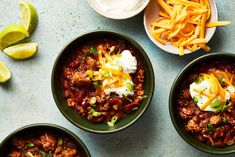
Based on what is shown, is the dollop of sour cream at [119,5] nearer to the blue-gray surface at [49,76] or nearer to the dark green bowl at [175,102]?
the blue-gray surface at [49,76]

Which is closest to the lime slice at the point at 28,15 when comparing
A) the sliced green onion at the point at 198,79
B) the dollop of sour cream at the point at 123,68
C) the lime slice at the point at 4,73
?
the lime slice at the point at 4,73

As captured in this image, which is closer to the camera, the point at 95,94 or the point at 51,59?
the point at 95,94

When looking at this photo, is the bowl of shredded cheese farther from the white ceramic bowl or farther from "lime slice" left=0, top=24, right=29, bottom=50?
"lime slice" left=0, top=24, right=29, bottom=50

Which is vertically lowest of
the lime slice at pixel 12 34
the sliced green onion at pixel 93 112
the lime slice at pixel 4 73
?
the sliced green onion at pixel 93 112

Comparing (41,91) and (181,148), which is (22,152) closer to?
(41,91)

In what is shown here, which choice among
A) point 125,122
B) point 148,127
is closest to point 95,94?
point 125,122

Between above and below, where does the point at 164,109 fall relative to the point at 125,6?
below

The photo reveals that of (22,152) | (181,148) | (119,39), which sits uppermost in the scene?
(119,39)

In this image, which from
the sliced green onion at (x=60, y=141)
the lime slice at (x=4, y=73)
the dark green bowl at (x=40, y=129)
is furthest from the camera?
the lime slice at (x=4, y=73)
